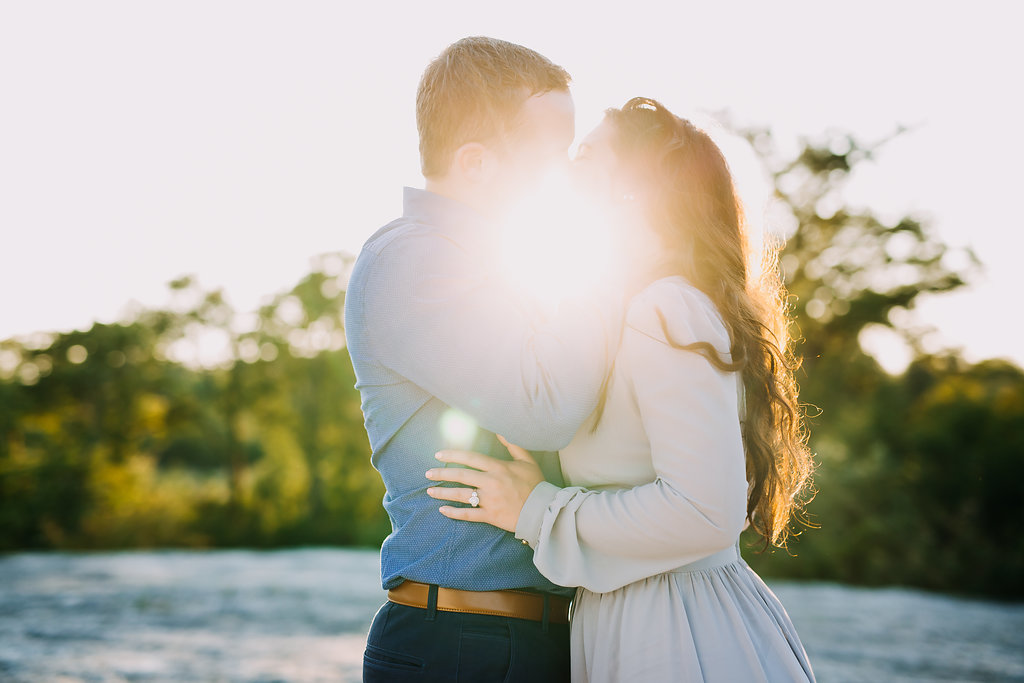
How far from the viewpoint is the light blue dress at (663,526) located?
166 cm

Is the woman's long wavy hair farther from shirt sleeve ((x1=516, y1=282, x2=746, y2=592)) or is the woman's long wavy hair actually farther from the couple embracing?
shirt sleeve ((x1=516, y1=282, x2=746, y2=592))

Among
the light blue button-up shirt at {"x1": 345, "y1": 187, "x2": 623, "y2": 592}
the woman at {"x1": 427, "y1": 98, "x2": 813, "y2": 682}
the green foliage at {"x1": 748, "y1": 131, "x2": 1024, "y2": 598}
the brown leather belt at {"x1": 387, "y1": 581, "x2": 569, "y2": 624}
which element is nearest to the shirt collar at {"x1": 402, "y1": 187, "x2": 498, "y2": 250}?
the light blue button-up shirt at {"x1": 345, "y1": 187, "x2": 623, "y2": 592}

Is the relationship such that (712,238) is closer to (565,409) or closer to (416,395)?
(565,409)

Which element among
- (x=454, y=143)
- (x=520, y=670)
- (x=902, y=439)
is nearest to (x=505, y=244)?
(x=454, y=143)

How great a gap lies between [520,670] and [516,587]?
0.18 m

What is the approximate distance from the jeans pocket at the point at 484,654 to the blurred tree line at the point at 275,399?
1372cm

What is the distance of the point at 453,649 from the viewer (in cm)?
178

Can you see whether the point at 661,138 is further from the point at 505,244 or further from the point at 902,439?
the point at 902,439

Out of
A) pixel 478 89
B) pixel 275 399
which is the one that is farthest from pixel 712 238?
pixel 275 399

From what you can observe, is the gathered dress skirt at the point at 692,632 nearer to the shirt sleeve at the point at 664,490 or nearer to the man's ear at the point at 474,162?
the shirt sleeve at the point at 664,490

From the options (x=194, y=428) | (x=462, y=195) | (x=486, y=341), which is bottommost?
(x=194, y=428)

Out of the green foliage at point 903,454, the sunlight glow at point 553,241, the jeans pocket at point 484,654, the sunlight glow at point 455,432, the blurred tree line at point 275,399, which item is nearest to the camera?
the jeans pocket at point 484,654

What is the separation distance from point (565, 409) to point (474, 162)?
704 mm

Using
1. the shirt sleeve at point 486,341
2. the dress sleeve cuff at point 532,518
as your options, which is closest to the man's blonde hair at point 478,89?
the shirt sleeve at point 486,341
